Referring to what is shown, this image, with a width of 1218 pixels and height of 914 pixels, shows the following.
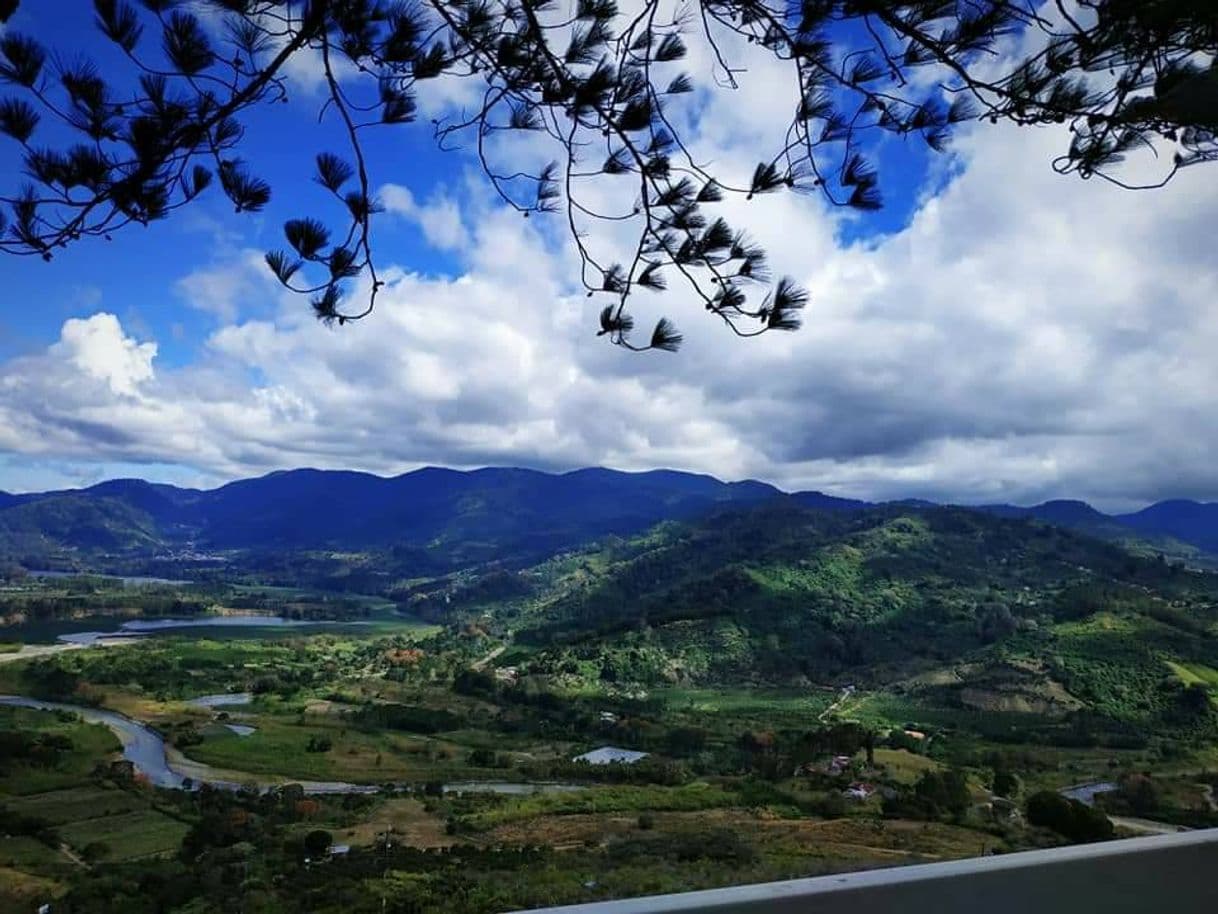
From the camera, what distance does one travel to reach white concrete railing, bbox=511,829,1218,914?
772 millimetres

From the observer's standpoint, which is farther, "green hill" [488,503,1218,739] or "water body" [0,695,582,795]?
"green hill" [488,503,1218,739]

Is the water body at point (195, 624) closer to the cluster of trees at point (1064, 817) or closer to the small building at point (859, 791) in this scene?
the small building at point (859, 791)

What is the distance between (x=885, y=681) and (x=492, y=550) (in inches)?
1007

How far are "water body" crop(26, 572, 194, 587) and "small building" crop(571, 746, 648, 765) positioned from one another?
18.8m

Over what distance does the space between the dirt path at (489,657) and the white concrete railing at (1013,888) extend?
12.2 meters

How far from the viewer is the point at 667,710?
975cm

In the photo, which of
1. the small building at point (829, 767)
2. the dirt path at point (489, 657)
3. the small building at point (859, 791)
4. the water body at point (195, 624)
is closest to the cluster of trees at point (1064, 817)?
the small building at point (859, 791)

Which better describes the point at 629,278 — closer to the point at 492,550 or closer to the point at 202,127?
the point at 202,127

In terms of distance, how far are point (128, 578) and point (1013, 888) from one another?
3049 centimetres

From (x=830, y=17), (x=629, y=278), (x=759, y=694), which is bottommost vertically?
(x=759, y=694)

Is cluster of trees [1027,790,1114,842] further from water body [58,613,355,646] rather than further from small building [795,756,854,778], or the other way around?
water body [58,613,355,646]

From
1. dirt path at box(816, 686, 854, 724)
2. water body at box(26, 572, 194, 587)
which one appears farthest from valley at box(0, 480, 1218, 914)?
water body at box(26, 572, 194, 587)

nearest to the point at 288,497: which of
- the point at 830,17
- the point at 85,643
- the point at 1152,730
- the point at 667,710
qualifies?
the point at 85,643

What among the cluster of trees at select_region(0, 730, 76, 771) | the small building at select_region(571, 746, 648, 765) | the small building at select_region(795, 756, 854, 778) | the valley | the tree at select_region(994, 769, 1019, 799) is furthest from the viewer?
the small building at select_region(571, 746, 648, 765)
